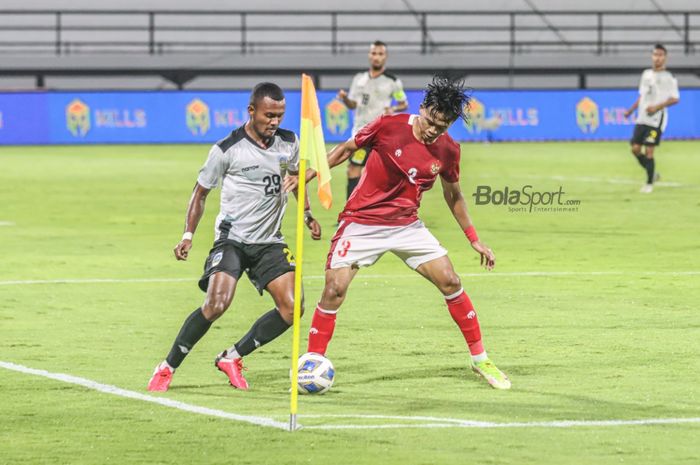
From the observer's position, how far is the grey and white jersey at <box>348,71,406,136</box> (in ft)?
71.2

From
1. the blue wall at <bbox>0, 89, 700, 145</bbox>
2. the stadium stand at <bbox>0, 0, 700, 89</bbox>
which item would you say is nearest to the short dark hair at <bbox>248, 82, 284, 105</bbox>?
the blue wall at <bbox>0, 89, 700, 145</bbox>

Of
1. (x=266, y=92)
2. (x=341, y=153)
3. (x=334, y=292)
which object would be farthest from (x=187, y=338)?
(x=266, y=92)

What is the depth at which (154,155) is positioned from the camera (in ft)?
113

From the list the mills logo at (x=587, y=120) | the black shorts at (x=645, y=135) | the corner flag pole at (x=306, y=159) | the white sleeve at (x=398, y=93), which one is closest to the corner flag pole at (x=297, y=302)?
the corner flag pole at (x=306, y=159)

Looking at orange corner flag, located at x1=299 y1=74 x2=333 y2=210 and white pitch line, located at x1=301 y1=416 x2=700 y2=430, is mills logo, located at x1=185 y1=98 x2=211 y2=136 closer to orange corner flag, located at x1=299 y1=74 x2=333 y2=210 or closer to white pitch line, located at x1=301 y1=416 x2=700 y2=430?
orange corner flag, located at x1=299 y1=74 x2=333 y2=210

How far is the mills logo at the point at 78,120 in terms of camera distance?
123 ft

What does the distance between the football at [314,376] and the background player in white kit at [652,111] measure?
656 inches

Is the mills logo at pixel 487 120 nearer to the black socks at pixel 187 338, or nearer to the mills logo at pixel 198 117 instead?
the mills logo at pixel 198 117

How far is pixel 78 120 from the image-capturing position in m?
37.5

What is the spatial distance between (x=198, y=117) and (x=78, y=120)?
293cm

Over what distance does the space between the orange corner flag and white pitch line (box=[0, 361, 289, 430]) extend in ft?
4.18

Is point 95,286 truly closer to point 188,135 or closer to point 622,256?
point 622,256
